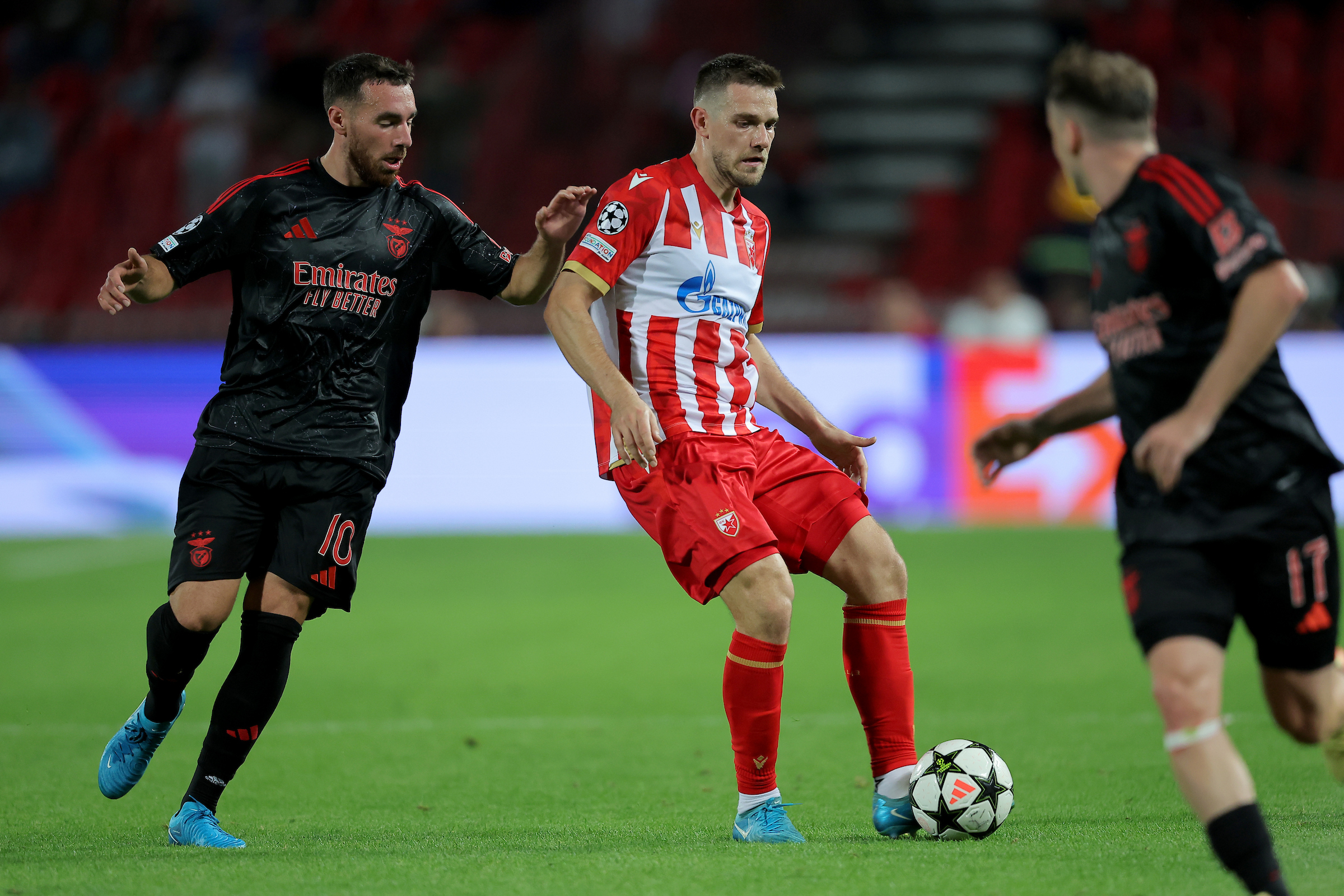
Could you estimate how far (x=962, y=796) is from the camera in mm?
4254

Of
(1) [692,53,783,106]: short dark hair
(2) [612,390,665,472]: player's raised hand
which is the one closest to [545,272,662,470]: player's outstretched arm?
(2) [612,390,665,472]: player's raised hand

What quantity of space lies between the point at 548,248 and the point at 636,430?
818 mm

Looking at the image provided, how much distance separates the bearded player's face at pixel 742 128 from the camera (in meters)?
4.61

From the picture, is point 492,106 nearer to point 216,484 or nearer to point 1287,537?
point 216,484

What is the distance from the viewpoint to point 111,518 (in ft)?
44.4

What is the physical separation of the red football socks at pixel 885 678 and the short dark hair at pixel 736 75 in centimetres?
164

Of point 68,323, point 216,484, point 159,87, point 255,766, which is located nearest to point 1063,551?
point 255,766

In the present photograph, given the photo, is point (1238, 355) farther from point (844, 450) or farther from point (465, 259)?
point (465, 259)

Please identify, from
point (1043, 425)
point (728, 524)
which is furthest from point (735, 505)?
point (1043, 425)

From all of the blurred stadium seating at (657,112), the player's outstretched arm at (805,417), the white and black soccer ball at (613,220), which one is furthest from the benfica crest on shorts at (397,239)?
the blurred stadium seating at (657,112)

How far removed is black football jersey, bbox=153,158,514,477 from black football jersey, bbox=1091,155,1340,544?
2.28 meters

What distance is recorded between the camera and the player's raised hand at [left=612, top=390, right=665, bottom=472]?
4195 millimetres

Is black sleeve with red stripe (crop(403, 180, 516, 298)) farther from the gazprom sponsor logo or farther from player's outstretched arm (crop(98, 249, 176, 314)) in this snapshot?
player's outstretched arm (crop(98, 249, 176, 314))

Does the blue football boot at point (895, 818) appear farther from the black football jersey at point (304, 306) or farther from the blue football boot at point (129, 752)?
the blue football boot at point (129, 752)
